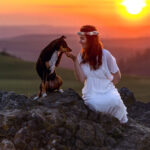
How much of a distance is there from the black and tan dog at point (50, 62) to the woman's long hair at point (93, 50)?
1.28 feet

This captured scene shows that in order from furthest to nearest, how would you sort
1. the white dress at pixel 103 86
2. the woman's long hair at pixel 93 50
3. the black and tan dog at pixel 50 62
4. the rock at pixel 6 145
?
the black and tan dog at pixel 50 62 → the white dress at pixel 103 86 → the woman's long hair at pixel 93 50 → the rock at pixel 6 145

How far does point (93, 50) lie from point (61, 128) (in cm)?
140

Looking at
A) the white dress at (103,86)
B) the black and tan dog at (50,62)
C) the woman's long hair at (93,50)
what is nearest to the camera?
the woman's long hair at (93,50)

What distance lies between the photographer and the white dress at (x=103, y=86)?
6418mm

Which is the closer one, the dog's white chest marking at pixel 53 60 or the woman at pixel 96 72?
the woman at pixel 96 72

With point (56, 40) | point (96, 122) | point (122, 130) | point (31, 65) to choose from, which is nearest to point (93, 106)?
point (96, 122)

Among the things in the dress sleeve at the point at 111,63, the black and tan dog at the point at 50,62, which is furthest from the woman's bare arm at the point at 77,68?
the dress sleeve at the point at 111,63

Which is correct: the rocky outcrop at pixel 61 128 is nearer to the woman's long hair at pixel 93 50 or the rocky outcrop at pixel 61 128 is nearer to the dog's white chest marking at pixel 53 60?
the dog's white chest marking at pixel 53 60

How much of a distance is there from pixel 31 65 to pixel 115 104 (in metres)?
12.5

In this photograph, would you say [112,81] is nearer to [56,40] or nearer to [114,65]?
[114,65]

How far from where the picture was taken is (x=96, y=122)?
646 cm

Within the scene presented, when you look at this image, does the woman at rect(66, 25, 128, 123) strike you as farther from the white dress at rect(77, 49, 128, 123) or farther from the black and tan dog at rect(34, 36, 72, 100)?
the black and tan dog at rect(34, 36, 72, 100)

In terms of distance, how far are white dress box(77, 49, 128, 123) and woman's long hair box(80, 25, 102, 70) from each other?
0.09 meters

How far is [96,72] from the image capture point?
641 cm
